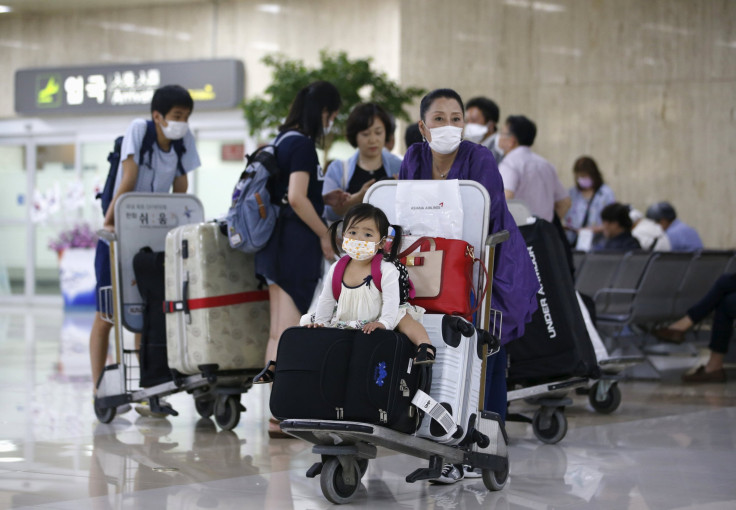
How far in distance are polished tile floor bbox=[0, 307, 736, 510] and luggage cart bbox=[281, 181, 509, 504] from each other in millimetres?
90

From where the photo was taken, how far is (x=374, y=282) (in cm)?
335

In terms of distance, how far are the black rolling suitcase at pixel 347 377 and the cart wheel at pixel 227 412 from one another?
1.74 m

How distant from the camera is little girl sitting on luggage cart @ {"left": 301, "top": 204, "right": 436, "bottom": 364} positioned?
3268 mm

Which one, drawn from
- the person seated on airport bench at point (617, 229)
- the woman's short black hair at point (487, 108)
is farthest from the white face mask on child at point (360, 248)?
the person seated on airport bench at point (617, 229)

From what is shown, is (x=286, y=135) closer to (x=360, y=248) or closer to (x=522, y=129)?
(x=360, y=248)

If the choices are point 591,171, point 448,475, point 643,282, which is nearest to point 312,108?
point 448,475

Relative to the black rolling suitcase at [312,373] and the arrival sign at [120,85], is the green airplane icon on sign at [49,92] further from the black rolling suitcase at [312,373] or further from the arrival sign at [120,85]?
the black rolling suitcase at [312,373]

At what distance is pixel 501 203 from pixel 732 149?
8.72 m

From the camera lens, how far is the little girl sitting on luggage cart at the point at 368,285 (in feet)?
10.7

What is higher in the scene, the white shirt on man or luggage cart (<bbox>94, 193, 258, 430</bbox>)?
the white shirt on man

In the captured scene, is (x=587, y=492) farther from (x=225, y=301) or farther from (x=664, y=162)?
(x=664, y=162)

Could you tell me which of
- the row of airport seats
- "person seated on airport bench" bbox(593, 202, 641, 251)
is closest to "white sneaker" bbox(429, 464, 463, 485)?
the row of airport seats

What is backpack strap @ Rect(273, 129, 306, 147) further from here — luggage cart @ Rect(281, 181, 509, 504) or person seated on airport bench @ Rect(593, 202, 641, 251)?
person seated on airport bench @ Rect(593, 202, 641, 251)

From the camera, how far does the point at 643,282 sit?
7.63 meters
